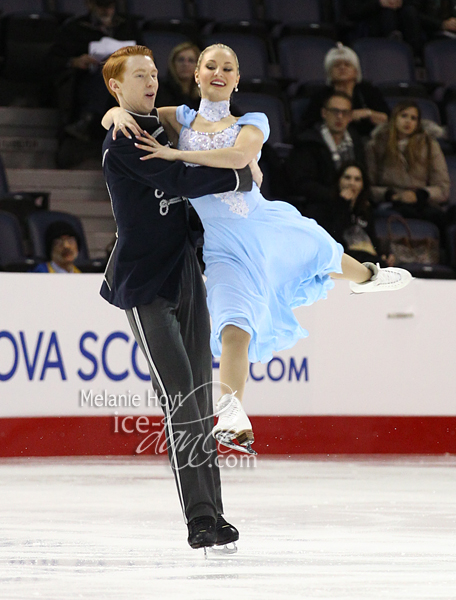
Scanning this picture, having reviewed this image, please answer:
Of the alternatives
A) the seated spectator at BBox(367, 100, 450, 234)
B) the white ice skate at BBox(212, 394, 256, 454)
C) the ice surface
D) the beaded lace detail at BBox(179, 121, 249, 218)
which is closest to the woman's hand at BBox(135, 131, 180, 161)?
the beaded lace detail at BBox(179, 121, 249, 218)

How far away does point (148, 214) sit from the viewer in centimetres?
316

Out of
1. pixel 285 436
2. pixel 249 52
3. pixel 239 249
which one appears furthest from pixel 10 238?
pixel 239 249

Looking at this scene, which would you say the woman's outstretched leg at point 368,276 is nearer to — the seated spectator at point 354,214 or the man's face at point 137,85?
the man's face at point 137,85

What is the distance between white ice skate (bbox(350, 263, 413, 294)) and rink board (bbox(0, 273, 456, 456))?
2.12 m

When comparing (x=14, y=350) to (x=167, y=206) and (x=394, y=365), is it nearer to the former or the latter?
(x=394, y=365)

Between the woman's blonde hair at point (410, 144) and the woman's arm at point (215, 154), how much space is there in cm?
422

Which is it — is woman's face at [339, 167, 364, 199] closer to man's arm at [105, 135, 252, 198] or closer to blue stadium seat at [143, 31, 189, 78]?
blue stadium seat at [143, 31, 189, 78]

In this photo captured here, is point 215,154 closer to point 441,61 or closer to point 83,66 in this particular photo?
point 83,66

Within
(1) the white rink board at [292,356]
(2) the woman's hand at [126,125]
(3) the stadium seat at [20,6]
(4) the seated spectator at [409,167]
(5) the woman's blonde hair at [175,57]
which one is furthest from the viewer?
(3) the stadium seat at [20,6]

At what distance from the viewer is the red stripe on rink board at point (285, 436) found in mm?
5902

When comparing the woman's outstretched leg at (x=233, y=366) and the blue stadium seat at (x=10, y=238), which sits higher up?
the blue stadium seat at (x=10, y=238)

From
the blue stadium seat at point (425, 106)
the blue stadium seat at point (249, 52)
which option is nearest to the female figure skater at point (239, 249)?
the blue stadium seat at point (249, 52)

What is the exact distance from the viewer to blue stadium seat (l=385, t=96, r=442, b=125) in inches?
324

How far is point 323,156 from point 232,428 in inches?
162
